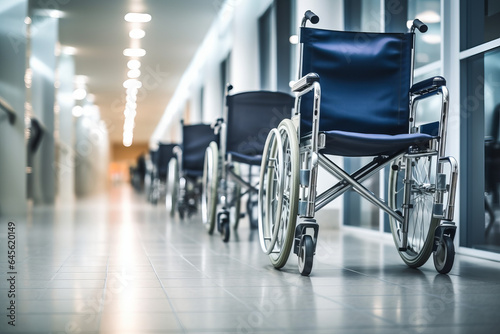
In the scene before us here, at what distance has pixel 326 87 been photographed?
2.51 meters

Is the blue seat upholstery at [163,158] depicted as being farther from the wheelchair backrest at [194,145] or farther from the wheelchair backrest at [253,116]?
the wheelchair backrest at [253,116]

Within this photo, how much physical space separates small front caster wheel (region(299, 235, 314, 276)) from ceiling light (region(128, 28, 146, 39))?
8.27 meters

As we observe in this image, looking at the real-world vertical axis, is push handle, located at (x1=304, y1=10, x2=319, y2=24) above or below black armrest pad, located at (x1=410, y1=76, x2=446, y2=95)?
above

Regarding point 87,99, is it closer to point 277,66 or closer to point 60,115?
point 60,115

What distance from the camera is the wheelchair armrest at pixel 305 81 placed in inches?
87.1

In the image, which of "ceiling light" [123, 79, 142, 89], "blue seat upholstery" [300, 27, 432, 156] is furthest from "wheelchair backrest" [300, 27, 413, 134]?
"ceiling light" [123, 79, 142, 89]

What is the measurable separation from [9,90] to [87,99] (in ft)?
36.6

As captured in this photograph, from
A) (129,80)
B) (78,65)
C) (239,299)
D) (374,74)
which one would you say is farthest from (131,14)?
(239,299)

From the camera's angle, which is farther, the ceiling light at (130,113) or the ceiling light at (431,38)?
the ceiling light at (130,113)

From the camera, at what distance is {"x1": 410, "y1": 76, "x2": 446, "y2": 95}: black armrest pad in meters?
2.24

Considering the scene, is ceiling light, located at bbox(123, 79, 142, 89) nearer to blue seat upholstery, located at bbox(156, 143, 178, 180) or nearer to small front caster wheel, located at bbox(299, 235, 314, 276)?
blue seat upholstery, located at bbox(156, 143, 178, 180)

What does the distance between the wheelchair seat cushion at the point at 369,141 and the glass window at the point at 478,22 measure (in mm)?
927

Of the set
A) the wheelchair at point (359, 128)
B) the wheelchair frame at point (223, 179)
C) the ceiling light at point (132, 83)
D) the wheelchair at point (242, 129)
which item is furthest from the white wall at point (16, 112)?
the ceiling light at point (132, 83)

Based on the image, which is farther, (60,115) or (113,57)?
(60,115)
